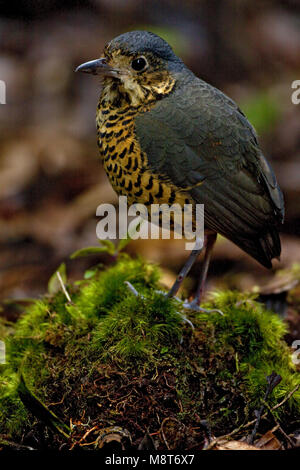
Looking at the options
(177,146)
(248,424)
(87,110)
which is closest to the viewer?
(248,424)

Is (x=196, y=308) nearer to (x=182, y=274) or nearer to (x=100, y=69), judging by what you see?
(x=182, y=274)

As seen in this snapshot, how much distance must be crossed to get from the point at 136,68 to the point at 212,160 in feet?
2.18

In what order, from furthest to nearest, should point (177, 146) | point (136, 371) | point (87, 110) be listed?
point (87, 110)
point (177, 146)
point (136, 371)

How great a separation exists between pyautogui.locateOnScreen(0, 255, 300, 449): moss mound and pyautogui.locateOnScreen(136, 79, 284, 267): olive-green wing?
0.53 metres

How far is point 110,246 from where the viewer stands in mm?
3922

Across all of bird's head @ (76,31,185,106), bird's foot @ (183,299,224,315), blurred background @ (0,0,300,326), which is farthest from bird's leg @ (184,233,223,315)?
bird's head @ (76,31,185,106)

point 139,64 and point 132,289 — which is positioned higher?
point 139,64

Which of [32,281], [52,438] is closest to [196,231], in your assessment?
[52,438]

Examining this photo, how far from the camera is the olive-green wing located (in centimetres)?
322

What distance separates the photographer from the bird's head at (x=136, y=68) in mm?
3261

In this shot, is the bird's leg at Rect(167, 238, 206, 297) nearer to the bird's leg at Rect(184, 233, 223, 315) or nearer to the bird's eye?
the bird's leg at Rect(184, 233, 223, 315)

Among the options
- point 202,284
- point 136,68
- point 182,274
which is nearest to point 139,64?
point 136,68

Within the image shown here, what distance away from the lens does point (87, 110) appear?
764 centimetres
